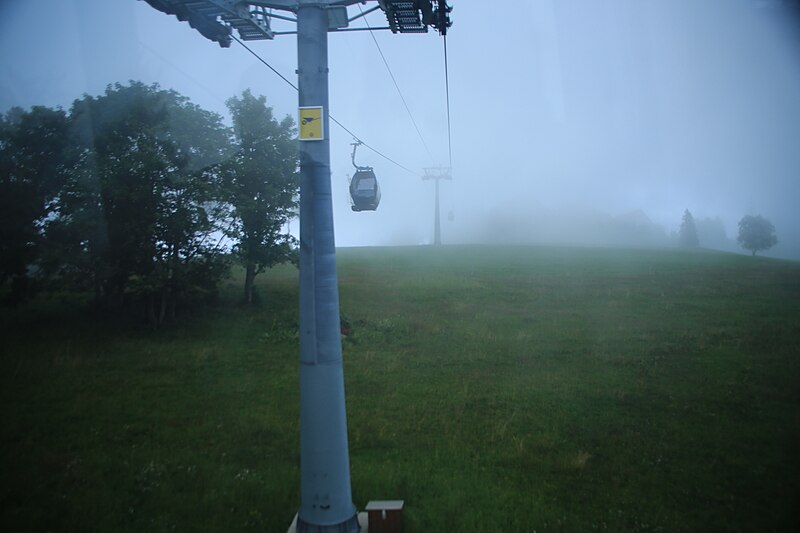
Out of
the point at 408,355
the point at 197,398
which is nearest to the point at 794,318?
the point at 408,355

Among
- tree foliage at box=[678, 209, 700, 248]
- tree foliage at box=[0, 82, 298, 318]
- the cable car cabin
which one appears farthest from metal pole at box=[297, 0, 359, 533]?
tree foliage at box=[678, 209, 700, 248]

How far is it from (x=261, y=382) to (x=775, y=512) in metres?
11.7

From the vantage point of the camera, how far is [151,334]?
20.1 metres

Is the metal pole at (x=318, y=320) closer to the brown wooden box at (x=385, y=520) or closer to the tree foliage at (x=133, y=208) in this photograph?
the brown wooden box at (x=385, y=520)

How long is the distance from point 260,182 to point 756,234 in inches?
3167

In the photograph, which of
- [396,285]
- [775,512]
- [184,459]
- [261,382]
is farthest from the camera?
[396,285]

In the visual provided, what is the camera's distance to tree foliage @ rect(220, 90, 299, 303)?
2327cm

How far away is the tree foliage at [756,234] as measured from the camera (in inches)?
2985

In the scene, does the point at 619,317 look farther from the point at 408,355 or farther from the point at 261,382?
the point at 261,382

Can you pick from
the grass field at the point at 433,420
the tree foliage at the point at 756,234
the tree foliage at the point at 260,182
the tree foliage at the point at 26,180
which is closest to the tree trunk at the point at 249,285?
the tree foliage at the point at 260,182

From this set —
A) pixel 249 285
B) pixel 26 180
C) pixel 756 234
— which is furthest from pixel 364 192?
pixel 756 234

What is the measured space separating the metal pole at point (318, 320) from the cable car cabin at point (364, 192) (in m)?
7.58

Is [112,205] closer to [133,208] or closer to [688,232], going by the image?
[133,208]

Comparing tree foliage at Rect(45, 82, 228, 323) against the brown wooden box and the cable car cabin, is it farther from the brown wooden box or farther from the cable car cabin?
the brown wooden box
